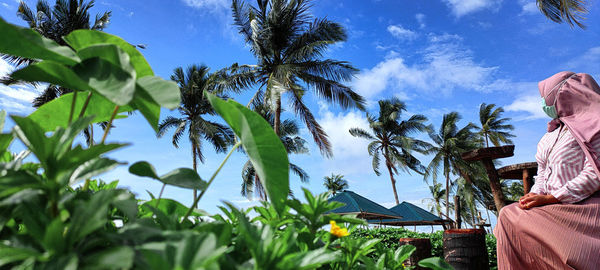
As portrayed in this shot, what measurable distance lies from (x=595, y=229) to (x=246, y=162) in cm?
1900

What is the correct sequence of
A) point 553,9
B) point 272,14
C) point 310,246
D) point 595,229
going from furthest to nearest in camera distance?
point 272,14
point 553,9
point 595,229
point 310,246

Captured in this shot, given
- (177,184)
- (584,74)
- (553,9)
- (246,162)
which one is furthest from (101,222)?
(246,162)

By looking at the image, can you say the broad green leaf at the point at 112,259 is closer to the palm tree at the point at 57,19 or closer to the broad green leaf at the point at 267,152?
the broad green leaf at the point at 267,152

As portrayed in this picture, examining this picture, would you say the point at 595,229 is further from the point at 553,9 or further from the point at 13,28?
the point at 553,9

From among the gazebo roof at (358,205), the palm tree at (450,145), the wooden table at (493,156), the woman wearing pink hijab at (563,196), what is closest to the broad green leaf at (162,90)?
the woman wearing pink hijab at (563,196)

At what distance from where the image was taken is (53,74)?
0.48m

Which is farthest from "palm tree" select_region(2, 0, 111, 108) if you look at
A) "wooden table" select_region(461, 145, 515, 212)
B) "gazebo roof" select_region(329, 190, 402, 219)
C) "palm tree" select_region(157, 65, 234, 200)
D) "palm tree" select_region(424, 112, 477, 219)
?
"palm tree" select_region(424, 112, 477, 219)

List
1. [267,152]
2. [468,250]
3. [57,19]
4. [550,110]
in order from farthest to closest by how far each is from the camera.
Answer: [57,19] < [468,250] < [550,110] < [267,152]

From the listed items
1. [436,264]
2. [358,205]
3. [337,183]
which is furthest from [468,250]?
[337,183]

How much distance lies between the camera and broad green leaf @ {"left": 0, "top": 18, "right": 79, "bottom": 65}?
0.44 metres

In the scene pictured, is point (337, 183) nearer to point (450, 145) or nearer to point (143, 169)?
point (450, 145)

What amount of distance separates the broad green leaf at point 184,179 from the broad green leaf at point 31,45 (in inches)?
8.0

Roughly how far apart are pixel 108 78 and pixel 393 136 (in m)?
25.0

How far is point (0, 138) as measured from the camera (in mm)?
490
